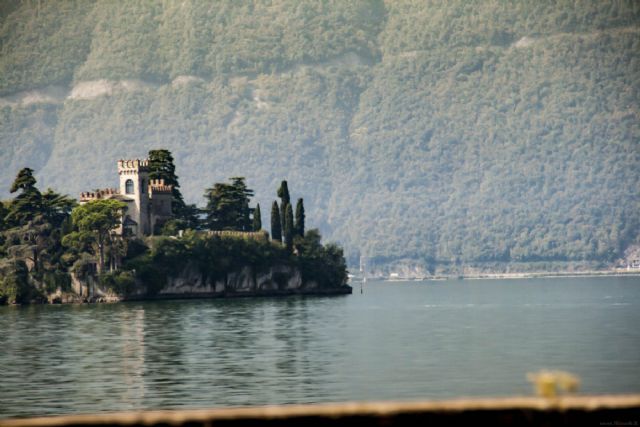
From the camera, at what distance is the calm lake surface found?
66625mm

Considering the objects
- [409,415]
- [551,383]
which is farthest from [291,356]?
[551,383]

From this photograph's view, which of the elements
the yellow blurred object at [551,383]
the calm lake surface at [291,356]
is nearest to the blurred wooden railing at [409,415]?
the yellow blurred object at [551,383]

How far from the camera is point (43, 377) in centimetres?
7856

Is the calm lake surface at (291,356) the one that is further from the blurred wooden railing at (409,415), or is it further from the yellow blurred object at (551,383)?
the yellow blurred object at (551,383)

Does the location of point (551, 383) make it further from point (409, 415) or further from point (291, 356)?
point (291, 356)

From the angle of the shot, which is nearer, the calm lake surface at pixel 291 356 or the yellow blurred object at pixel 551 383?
the yellow blurred object at pixel 551 383

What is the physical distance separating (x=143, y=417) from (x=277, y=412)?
1.74m

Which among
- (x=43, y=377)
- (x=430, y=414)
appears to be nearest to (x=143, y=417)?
(x=430, y=414)

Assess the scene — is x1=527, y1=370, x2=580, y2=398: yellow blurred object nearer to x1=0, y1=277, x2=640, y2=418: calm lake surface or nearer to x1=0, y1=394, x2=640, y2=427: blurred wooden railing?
x1=0, y1=394, x2=640, y2=427: blurred wooden railing

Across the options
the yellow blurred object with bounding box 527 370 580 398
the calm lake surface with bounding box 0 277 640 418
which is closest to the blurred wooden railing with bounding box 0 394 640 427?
the yellow blurred object with bounding box 527 370 580 398

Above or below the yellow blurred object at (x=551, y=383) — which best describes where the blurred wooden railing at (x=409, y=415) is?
below

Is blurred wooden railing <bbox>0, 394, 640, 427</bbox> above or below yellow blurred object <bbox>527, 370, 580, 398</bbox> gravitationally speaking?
below

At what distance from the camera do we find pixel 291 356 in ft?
300

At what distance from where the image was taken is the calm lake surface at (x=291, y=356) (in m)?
66.6
